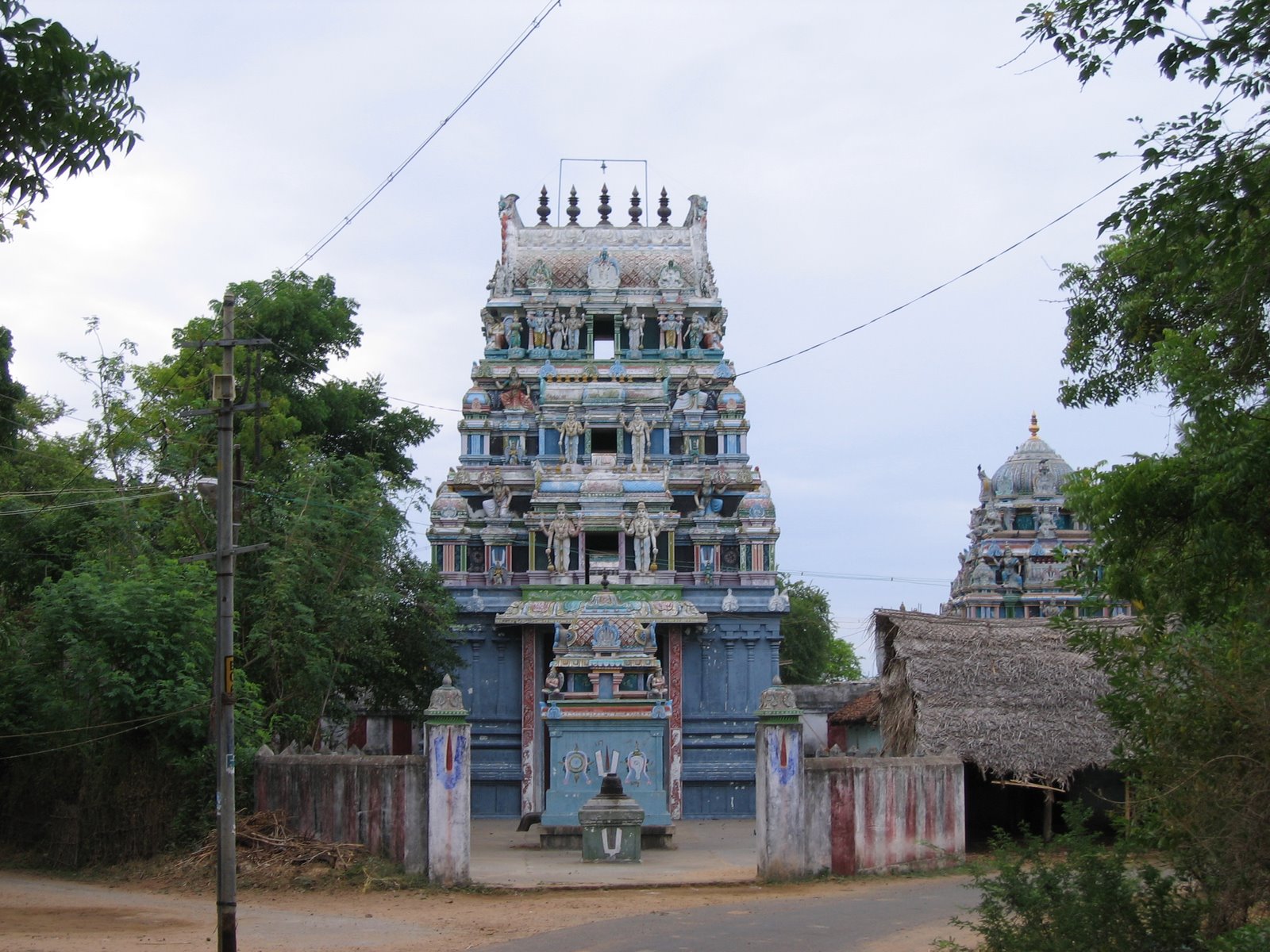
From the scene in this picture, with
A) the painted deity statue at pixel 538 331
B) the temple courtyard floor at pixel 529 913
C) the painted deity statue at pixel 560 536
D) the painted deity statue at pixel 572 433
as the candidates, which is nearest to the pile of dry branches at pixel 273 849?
the temple courtyard floor at pixel 529 913

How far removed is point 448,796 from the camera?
737 inches

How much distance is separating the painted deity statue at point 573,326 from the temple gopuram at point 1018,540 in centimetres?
1638

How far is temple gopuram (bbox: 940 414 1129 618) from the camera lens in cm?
4484

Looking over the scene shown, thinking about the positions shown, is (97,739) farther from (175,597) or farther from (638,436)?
(638,436)

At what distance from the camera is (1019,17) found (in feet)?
33.1

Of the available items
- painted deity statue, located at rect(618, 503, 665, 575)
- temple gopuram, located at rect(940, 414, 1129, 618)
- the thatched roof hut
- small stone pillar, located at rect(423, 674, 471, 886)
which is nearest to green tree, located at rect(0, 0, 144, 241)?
small stone pillar, located at rect(423, 674, 471, 886)

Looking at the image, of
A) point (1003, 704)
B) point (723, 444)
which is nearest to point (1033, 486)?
point (723, 444)

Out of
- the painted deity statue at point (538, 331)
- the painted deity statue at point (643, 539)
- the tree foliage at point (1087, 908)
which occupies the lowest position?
the tree foliage at point (1087, 908)

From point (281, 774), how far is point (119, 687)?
250 centimetres

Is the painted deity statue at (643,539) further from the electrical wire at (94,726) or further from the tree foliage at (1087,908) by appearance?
the tree foliage at (1087,908)

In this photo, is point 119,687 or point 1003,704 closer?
point 119,687

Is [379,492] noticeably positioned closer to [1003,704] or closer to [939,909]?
[1003,704]

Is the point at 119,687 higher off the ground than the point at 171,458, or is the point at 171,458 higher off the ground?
the point at 171,458

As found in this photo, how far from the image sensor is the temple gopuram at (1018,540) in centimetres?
4484
